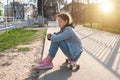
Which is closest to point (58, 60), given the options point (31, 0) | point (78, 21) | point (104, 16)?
point (104, 16)

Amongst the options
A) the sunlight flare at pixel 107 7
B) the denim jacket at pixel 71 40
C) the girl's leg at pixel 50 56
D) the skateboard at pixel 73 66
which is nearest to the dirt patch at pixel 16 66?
the girl's leg at pixel 50 56

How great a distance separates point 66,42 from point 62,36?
17 cm

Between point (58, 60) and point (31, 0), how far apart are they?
A: 158 feet

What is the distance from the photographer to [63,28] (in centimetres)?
530

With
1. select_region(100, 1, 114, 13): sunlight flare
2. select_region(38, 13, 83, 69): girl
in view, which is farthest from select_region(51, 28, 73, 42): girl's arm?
select_region(100, 1, 114, 13): sunlight flare

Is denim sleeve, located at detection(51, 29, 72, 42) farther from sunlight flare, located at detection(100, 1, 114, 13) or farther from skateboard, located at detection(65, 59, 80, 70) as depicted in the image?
sunlight flare, located at detection(100, 1, 114, 13)

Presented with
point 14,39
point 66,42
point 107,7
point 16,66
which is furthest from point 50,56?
point 107,7

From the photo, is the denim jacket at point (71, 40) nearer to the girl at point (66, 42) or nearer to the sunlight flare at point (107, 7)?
the girl at point (66, 42)

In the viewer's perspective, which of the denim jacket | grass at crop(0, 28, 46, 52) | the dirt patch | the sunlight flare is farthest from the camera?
the sunlight flare

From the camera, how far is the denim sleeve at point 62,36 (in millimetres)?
5012

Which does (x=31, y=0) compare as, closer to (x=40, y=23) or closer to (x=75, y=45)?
(x=40, y=23)

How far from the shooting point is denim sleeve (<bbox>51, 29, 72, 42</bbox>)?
5.01 metres

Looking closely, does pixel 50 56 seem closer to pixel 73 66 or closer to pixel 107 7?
pixel 73 66

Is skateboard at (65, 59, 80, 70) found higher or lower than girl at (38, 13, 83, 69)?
lower
